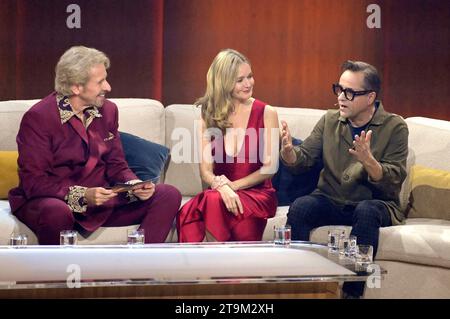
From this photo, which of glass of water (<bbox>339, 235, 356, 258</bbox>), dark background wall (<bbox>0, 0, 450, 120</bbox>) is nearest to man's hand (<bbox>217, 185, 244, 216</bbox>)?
glass of water (<bbox>339, 235, 356, 258</bbox>)

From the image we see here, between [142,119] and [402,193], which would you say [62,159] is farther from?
[402,193]

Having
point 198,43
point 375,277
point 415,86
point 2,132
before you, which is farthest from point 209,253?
point 415,86

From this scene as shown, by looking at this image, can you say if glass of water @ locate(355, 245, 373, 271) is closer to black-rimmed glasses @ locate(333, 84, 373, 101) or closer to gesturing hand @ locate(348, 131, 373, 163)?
gesturing hand @ locate(348, 131, 373, 163)

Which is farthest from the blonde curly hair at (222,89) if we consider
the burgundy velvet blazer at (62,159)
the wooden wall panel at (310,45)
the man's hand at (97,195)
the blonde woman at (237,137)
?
the wooden wall panel at (310,45)

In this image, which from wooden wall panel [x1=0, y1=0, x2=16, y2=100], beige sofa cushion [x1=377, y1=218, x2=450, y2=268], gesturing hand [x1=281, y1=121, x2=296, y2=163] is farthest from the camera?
wooden wall panel [x1=0, y1=0, x2=16, y2=100]

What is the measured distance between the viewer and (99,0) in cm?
544

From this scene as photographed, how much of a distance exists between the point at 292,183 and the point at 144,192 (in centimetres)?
87

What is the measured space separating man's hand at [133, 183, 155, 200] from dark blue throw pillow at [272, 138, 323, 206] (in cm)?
77

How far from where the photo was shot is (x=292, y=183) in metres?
4.77

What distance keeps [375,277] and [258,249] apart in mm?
492

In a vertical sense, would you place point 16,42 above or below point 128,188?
above

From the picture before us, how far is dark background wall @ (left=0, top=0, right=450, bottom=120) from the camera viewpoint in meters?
5.42

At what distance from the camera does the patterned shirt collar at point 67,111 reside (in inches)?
172
